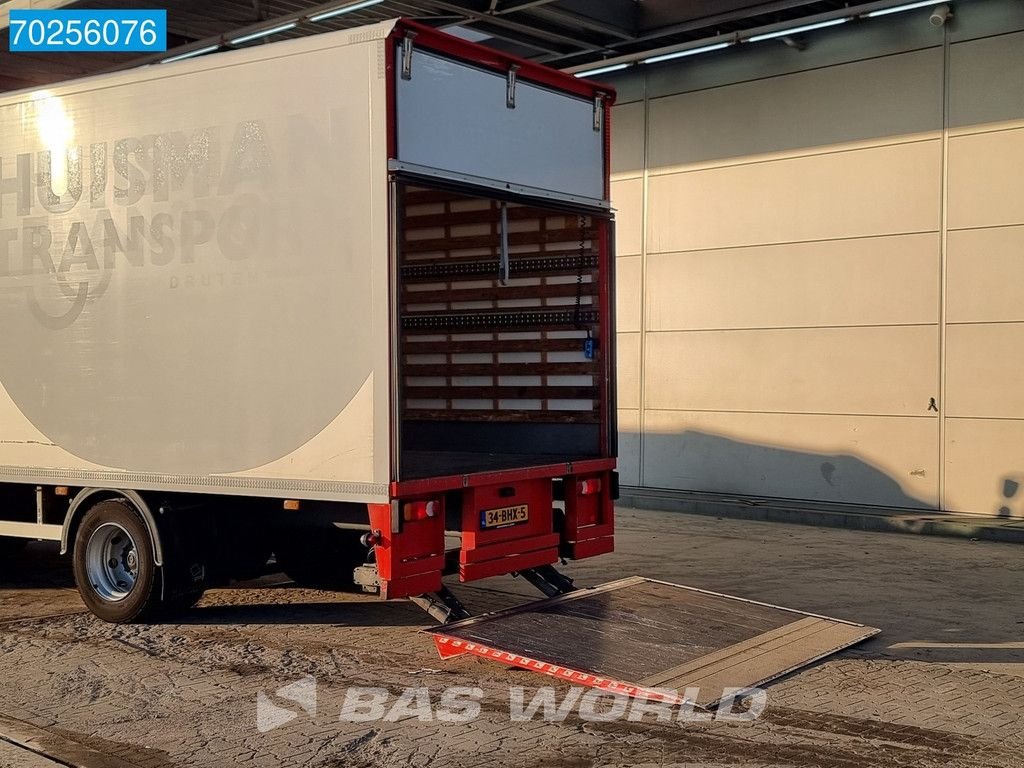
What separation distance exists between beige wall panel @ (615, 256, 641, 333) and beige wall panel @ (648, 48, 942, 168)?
52.3 inches

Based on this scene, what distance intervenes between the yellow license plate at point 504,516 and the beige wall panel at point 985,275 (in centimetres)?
709

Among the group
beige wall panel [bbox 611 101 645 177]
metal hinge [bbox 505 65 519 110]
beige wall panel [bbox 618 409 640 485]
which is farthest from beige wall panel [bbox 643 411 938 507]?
metal hinge [bbox 505 65 519 110]

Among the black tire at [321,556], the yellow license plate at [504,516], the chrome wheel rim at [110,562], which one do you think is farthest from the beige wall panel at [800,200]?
the chrome wheel rim at [110,562]

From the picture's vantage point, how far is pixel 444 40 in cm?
772

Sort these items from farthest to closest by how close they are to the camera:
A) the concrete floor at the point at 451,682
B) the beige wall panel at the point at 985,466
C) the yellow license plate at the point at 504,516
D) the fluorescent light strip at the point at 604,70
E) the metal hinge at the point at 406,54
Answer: the fluorescent light strip at the point at 604,70 → the beige wall panel at the point at 985,466 → the yellow license plate at the point at 504,516 → the metal hinge at the point at 406,54 → the concrete floor at the point at 451,682

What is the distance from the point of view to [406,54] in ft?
24.4

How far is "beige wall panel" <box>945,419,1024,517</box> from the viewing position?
524 inches

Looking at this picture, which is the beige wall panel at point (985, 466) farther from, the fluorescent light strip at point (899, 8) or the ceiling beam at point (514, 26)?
the ceiling beam at point (514, 26)

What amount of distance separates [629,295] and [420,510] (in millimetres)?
9388

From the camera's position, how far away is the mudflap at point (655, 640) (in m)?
6.83

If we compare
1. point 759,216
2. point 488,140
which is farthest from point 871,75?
point 488,140

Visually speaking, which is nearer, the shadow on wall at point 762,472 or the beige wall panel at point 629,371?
the shadow on wall at point 762,472

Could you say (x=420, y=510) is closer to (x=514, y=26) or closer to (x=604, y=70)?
(x=514, y=26)

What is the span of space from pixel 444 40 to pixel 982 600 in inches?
226
